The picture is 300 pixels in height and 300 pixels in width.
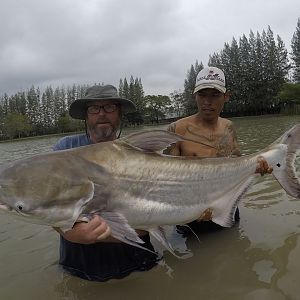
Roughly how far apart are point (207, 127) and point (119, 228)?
2984mm

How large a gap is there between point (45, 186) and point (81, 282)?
2.01m

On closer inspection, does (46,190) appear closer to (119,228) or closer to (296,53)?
(119,228)

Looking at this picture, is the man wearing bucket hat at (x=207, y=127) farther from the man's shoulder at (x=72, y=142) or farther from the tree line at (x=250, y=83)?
the tree line at (x=250, y=83)

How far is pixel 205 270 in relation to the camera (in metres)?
4.49

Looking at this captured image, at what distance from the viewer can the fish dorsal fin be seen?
3170 mm

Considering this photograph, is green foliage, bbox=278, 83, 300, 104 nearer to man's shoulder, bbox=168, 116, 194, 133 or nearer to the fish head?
man's shoulder, bbox=168, 116, 194, 133

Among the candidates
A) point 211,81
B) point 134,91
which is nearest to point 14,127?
point 134,91

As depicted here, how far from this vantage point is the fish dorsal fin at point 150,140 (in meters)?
3.17

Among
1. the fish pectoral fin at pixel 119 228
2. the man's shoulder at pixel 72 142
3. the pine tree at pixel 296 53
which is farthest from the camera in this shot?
the pine tree at pixel 296 53

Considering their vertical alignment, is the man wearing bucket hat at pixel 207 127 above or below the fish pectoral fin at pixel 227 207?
above

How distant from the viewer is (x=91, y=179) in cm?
291

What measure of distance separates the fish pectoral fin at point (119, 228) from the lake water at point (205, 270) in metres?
1.36

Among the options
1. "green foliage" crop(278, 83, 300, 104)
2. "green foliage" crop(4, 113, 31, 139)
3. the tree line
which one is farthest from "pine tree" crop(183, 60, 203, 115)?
"green foliage" crop(4, 113, 31, 139)

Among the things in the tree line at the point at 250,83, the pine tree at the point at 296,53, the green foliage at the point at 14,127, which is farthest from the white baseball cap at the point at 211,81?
the green foliage at the point at 14,127
